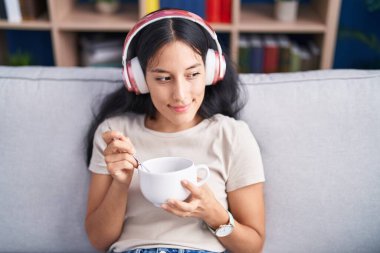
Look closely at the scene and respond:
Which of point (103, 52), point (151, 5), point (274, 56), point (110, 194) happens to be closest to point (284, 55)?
point (274, 56)

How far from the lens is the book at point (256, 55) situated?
2.32m

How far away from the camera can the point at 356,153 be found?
1.22 metres

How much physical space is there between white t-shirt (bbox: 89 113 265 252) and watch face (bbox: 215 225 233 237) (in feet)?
0.27

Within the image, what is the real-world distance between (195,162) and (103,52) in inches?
56.0

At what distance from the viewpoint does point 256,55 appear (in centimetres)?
234

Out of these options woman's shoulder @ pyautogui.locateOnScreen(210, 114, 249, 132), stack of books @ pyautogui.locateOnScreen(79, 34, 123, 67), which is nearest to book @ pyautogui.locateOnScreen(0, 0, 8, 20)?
stack of books @ pyautogui.locateOnScreen(79, 34, 123, 67)

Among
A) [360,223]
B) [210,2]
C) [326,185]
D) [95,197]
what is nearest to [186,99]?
[95,197]

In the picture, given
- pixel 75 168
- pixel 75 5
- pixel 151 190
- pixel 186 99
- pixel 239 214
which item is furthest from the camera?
pixel 75 5

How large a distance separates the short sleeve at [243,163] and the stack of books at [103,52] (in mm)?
1416

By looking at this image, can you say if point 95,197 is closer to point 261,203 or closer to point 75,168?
point 75,168

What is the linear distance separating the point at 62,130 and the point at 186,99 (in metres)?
0.45

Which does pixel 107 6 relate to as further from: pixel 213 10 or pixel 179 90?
pixel 179 90

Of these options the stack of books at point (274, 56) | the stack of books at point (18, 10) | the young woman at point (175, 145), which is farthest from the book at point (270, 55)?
A: the stack of books at point (18, 10)

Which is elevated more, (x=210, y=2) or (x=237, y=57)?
(x=210, y=2)
